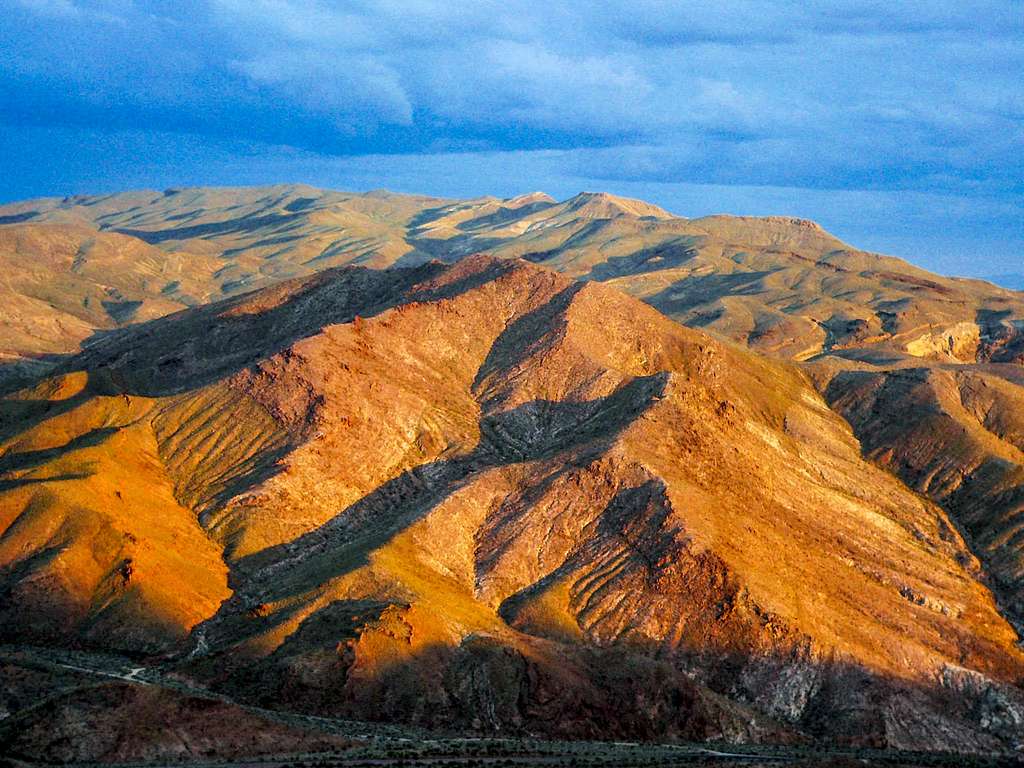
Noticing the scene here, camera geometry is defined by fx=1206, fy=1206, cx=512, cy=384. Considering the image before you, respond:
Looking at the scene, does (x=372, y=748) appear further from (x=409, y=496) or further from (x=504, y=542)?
(x=409, y=496)

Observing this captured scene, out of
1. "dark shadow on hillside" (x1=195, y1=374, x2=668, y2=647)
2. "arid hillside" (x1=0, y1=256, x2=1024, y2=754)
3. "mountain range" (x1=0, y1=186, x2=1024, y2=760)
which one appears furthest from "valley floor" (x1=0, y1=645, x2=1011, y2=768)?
"dark shadow on hillside" (x1=195, y1=374, x2=668, y2=647)

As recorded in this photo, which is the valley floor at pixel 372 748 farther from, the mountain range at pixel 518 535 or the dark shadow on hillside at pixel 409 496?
the dark shadow on hillside at pixel 409 496

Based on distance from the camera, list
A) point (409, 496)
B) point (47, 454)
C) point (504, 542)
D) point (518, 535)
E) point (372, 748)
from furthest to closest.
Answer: point (409, 496) < point (47, 454) < point (518, 535) < point (504, 542) < point (372, 748)

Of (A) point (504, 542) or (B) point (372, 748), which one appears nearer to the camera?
(B) point (372, 748)

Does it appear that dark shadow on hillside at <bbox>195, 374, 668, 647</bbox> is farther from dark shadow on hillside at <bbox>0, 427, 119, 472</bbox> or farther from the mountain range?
dark shadow on hillside at <bbox>0, 427, 119, 472</bbox>

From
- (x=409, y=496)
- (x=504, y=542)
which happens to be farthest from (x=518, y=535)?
(x=409, y=496)

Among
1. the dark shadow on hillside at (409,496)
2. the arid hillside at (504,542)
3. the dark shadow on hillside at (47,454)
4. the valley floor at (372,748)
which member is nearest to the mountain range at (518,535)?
the arid hillside at (504,542)
